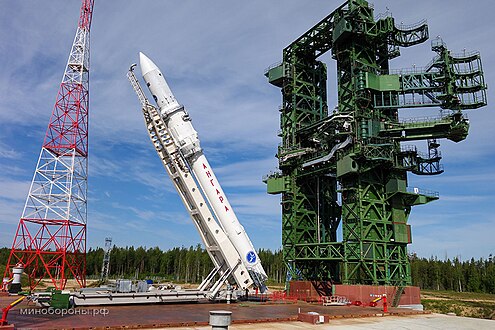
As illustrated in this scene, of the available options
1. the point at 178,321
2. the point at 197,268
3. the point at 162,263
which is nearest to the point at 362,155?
the point at 178,321

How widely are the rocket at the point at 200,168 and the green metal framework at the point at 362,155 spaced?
1013 centimetres

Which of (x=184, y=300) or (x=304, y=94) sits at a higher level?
(x=304, y=94)

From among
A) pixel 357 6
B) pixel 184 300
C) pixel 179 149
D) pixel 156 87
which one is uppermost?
pixel 357 6

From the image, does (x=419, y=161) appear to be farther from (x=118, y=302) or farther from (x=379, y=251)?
(x=118, y=302)

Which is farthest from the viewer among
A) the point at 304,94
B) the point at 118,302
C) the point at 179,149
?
the point at 304,94

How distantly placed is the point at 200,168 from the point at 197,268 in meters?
84.5

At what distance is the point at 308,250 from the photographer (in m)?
41.1

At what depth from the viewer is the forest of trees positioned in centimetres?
10656

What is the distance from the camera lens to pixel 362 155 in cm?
3525

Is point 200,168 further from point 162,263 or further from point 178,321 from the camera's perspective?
Result: point 162,263

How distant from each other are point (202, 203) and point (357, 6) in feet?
77.9

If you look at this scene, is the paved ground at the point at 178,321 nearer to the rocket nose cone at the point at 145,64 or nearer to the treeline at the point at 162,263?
the rocket nose cone at the point at 145,64

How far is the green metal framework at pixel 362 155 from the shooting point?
1395 inches

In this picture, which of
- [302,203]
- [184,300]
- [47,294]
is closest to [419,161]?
[302,203]
